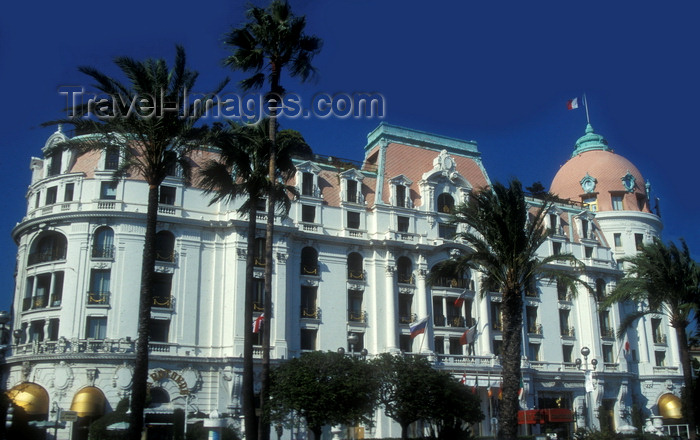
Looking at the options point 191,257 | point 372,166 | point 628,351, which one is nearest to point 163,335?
point 191,257

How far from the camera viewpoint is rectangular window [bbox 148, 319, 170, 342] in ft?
162

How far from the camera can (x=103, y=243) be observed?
164 ft

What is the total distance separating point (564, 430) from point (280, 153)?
36.8 metres

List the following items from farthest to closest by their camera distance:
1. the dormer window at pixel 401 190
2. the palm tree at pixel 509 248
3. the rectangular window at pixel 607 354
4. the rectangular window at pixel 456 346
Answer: the rectangular window at pixel 607 354 < the dormer window at pixel 401 190 < the rectangular window at pixel 456 346 < the palm tree at pixel 509 248

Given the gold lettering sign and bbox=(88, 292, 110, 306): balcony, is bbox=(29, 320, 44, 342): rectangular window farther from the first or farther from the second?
the gold lettering sign

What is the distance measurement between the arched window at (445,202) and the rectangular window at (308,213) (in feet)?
38.9

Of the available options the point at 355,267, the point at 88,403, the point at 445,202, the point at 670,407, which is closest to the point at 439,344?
the point at 355,267


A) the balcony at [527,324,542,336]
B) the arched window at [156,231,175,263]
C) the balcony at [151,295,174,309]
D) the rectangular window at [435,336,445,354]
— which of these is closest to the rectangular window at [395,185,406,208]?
the rectangular window at [435,336,445,354]

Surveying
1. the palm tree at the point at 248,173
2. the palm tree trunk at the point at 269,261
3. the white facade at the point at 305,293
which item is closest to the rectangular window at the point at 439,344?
the white facade at the point at 305,293

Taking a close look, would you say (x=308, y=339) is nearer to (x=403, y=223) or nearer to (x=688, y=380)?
(x=403, y=223)

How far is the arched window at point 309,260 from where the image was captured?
5516cm

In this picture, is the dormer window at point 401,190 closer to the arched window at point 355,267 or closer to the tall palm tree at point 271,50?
the arched window at point 355,267

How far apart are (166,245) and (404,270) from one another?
1924cm

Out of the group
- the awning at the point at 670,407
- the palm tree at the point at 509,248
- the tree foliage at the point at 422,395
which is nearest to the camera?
Answer: the palm tree at the point at 509,248
